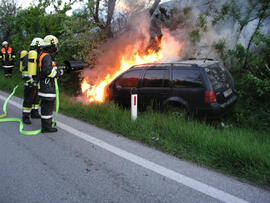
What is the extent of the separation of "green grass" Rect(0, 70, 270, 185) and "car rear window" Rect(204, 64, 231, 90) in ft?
3.18

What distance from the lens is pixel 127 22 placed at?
9.70m

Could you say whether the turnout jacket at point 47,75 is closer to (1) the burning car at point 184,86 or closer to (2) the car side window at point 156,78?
(1) the burning car at point 184,86

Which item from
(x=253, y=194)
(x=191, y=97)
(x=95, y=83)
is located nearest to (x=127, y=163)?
(x=253, y=194)

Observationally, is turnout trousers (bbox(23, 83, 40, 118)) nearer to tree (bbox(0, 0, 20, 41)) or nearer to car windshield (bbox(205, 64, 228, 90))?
car windshield (bbox(205, 64, 228, 90))

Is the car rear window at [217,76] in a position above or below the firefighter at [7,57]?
below

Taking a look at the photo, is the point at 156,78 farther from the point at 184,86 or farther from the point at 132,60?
the point at 132,60

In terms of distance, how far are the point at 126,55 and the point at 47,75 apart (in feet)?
15.0

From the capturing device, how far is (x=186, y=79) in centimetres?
521

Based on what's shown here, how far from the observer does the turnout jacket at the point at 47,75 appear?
→ 16.0 ft

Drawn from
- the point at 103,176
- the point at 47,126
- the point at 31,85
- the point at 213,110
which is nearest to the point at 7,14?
the point at 31,85

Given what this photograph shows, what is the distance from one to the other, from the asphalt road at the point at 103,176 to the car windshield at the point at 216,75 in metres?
2.16

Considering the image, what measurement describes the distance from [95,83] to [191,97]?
166 inches

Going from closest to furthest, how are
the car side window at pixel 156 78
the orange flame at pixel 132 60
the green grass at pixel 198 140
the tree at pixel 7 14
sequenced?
the green grass at pixel 198 140, the car side window at pixel 156 78, the orange flame at pixel 132 60, the tree at pixel 7 14

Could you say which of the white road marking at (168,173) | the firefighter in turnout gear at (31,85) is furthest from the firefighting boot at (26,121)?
the white road marking at (168,173)
